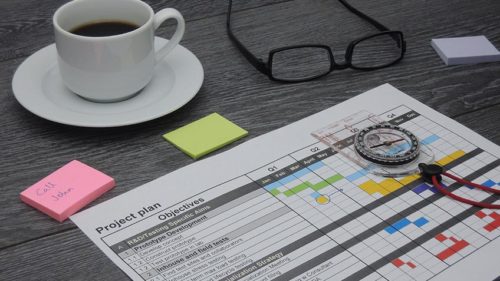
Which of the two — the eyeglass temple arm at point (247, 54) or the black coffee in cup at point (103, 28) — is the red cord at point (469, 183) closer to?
the eyeglass temple arm at point (247, 54)

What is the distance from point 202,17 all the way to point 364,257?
576mm

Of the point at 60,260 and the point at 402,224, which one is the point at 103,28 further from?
the point at 402,224

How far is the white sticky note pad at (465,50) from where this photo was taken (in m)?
1.02

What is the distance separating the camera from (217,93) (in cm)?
95

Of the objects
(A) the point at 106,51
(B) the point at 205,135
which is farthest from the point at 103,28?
(B) the point at 205,135

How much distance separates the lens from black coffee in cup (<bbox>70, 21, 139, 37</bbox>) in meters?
0.88

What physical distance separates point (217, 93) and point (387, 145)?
25 cm

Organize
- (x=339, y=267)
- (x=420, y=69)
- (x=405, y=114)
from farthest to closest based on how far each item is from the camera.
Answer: (x=420, y=69), (x=405, y=114), (x=339, y=267)

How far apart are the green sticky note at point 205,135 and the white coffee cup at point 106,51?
3.3 inches

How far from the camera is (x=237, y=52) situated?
41.1 inches

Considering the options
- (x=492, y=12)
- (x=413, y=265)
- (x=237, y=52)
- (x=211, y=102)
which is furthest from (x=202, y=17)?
(x=413, y=265)

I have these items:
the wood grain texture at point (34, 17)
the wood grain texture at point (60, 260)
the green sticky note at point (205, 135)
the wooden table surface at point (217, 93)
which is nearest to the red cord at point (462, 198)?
the wooden table surface at point (217, 93)

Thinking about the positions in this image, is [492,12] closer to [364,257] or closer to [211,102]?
[211,102]

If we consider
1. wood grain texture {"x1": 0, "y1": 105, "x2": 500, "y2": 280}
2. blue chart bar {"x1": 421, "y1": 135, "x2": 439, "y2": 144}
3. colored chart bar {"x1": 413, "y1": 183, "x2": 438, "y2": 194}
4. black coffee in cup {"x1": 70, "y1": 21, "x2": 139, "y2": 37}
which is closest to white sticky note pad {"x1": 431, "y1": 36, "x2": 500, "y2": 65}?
blue chart bar {"x1": 421, "y1": 135, "x2": 439, "y2": 144}
